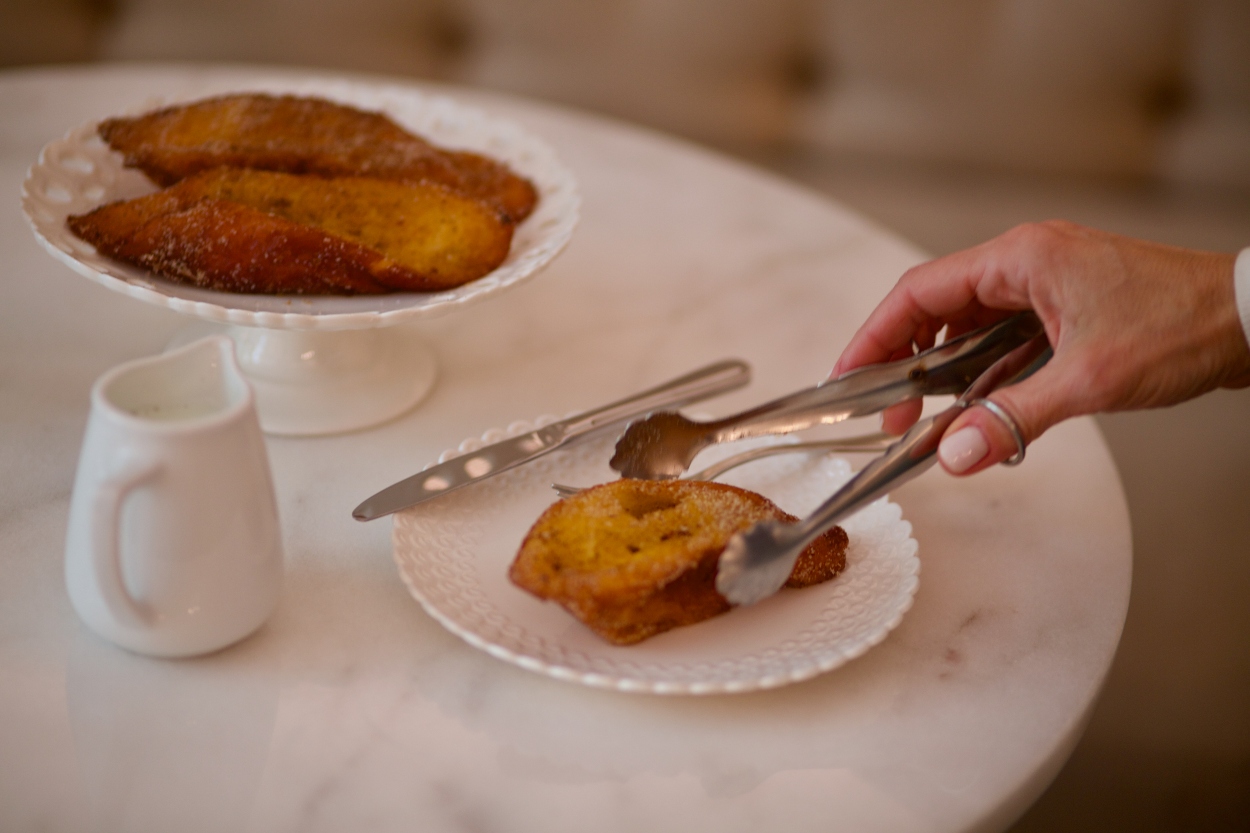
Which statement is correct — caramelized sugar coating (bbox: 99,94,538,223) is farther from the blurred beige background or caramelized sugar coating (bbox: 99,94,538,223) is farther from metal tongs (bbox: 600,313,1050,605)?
the blurred beige background

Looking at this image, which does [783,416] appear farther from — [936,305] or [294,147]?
[294,147]

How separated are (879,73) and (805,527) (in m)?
1.04

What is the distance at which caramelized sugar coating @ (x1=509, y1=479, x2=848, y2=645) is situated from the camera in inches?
18.6

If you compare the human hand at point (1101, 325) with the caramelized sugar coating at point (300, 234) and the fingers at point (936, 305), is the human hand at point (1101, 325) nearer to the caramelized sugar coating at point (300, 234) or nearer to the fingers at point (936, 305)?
the fingers at point (936, 305)

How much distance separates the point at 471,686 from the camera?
48 cm

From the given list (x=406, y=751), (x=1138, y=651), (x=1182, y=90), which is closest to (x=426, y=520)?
(x=406, y=751)

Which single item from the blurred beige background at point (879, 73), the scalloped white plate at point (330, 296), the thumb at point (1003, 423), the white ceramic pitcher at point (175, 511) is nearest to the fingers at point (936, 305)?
the thumb at point (1003, 423)

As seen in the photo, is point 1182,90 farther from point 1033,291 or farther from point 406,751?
point 406,751

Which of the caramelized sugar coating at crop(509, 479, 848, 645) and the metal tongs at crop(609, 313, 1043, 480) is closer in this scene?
the caramelized sugar coating at crop(509, 479, 848, 645)

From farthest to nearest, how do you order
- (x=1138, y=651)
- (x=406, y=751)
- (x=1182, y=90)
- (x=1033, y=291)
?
(x=1182, y=90)
(x=1138, y=651)
(x=1033, y=291)
(x=406, y=751)

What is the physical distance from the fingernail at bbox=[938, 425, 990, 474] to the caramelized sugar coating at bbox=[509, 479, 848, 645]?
7 centimetres

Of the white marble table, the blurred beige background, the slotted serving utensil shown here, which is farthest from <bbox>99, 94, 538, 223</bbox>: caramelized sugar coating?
the blurred beige background

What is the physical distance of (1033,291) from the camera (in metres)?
0.59

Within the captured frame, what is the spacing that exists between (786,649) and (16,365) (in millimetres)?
543
